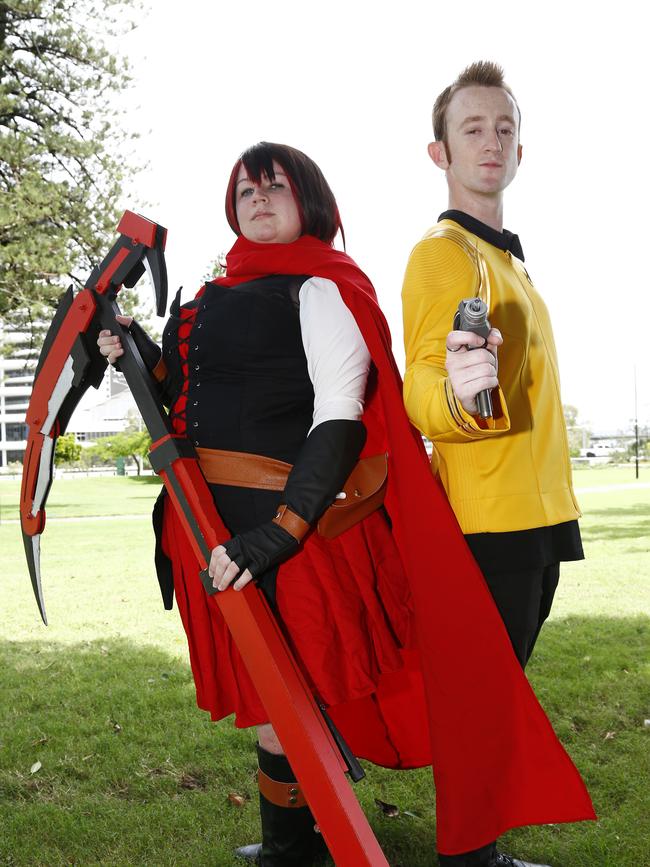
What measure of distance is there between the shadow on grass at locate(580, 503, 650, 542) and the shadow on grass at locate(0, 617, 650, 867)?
292 inches

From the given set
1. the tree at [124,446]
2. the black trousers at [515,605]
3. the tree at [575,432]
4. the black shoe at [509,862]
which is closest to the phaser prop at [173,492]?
the black trousers at [515,605]

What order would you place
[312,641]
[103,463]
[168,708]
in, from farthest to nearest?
1. [103,463]
2. [168,708]
3. [312,641]

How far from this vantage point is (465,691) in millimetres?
2033

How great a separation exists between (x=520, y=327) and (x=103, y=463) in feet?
184

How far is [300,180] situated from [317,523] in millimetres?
937

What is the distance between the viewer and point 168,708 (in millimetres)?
4293

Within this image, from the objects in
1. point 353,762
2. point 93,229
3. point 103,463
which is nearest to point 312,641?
point 353,762

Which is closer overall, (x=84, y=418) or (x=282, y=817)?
(x=282, y=817)

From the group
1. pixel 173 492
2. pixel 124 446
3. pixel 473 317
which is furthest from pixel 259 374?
pixel 124 446

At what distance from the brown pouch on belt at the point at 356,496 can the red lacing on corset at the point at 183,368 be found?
509 millimetres

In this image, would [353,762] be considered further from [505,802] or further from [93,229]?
[93,229]

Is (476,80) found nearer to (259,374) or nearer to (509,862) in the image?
(259,374)

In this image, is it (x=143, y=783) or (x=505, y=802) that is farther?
(x=143, y=783)

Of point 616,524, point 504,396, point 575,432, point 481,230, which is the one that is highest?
point 481,230
